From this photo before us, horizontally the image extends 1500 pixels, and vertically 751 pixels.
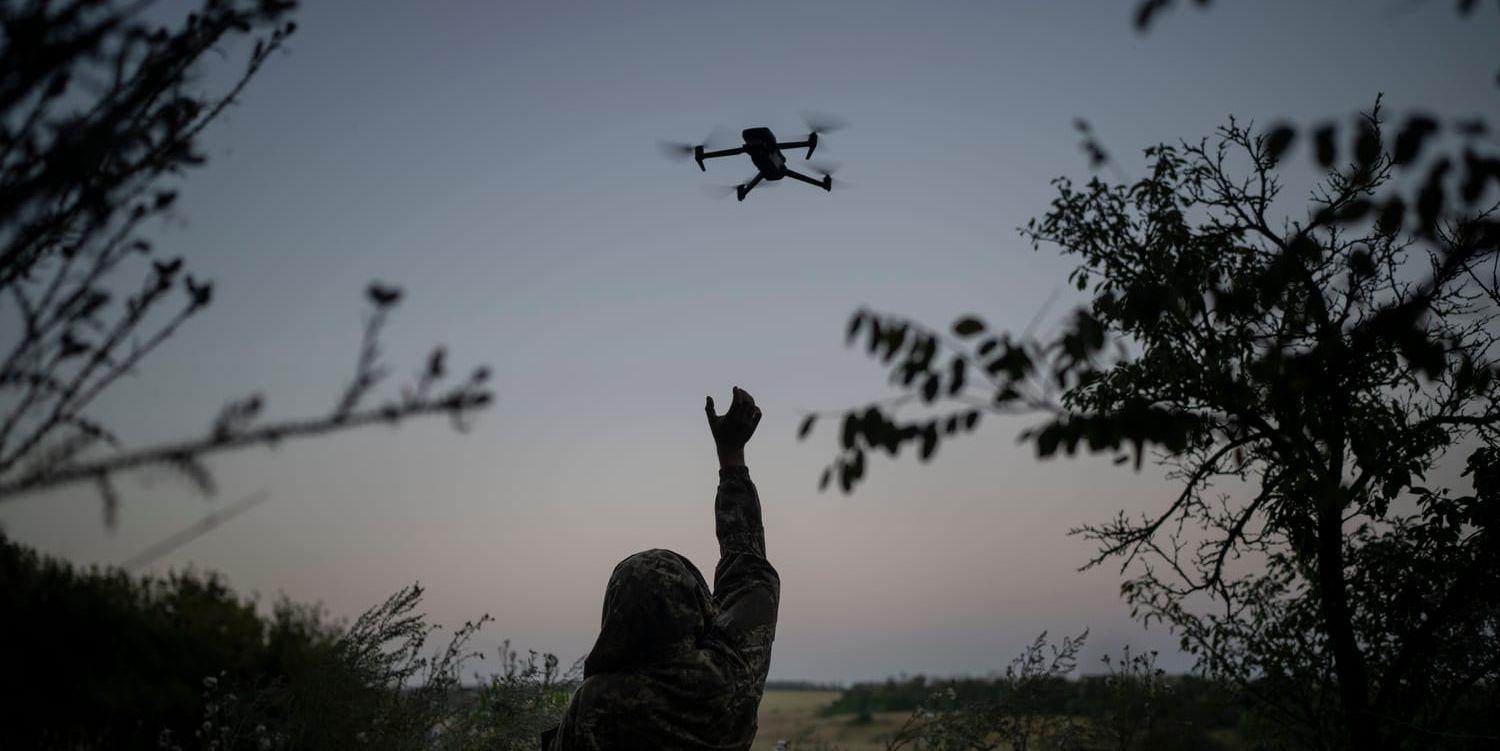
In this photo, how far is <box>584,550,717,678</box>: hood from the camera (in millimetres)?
4176

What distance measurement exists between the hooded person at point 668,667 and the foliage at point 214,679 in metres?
2.09

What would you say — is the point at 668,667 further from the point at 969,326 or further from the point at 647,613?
the point at 969,326

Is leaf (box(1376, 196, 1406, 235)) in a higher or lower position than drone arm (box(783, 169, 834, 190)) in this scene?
lower

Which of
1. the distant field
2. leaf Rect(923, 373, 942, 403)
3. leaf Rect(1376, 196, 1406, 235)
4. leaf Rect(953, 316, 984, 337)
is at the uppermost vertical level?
leaf Rect(1376, 196, 1406, 235)

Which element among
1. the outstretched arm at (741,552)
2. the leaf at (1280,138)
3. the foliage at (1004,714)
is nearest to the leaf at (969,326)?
the leaf at (1280,138)

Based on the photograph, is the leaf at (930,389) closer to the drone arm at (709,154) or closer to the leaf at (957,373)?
the leaf at (957,373)

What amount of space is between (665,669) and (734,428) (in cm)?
130

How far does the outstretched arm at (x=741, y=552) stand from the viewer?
178 inches

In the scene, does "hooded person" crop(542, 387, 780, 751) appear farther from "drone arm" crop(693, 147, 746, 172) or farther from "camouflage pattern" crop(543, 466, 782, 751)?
"drone arm" crop(693, 147, 746, 172)

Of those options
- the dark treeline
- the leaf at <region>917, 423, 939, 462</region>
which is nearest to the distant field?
the dark treeline

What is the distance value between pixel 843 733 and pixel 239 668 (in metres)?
9.23

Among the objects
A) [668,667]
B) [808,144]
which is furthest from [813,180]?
[668,667]

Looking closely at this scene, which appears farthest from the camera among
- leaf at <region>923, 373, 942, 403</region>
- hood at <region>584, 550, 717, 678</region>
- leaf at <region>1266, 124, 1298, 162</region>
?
hood at <region>584, 550, 717, 678</region>

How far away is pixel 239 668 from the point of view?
14.0m
